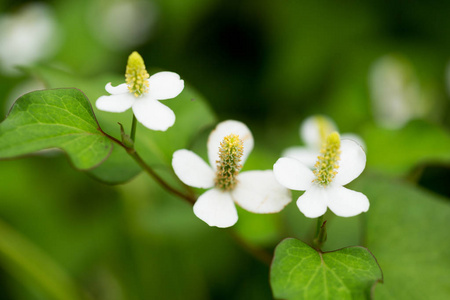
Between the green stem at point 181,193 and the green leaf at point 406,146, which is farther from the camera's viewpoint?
the green leaf at point 406,146

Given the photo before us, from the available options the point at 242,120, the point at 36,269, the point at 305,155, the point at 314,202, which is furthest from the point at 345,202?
the point at 242,120

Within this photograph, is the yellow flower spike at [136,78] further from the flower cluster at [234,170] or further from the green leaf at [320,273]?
the green leaf at [320,273]

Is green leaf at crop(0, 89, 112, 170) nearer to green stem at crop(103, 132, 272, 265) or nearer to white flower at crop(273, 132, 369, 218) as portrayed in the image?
green stem at crop(103, 132, 272, 265)

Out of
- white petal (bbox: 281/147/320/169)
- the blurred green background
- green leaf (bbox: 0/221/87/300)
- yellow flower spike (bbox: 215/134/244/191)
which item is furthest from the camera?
green leaf (bbox: 0/221/87/300)

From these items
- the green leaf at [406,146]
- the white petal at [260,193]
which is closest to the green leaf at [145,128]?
the white petal at [260,193]

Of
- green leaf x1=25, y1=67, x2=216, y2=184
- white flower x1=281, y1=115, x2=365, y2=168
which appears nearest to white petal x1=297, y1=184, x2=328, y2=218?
green leaf x1=25, y1=67, x2=216, y2=184

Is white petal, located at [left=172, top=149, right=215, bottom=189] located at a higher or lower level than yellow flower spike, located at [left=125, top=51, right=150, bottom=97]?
lower

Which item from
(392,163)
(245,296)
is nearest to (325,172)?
(392,163)
